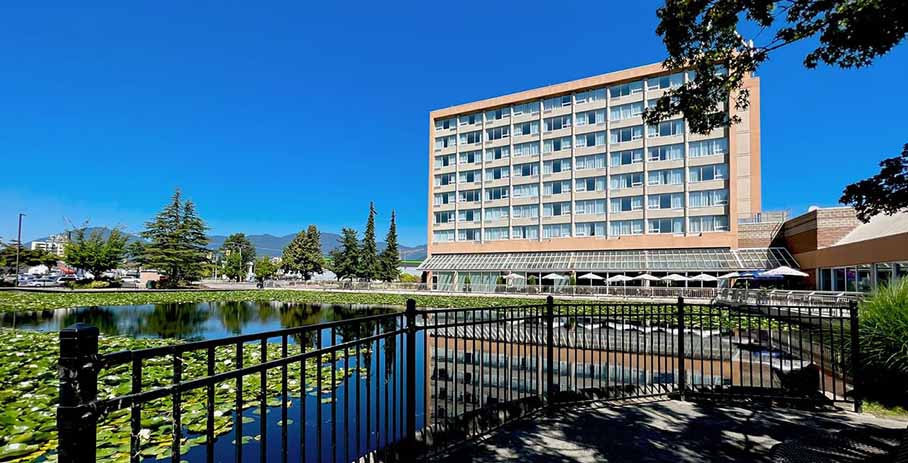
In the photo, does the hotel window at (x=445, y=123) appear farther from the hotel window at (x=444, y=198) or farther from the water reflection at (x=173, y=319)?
the water reflection at (x=173, y=319)

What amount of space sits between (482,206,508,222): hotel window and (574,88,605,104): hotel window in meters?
14.2

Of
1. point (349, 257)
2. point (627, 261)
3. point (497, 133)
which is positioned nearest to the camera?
point (627, 261)

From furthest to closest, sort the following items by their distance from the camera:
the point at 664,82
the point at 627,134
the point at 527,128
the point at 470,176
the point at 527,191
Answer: the point at 470,176
the point at 527,128
the point at 527,191
the point at 627,134
the point at 664,82

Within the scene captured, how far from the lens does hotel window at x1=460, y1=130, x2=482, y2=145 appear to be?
53031 millimetres

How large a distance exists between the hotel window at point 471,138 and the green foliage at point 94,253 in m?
41.1

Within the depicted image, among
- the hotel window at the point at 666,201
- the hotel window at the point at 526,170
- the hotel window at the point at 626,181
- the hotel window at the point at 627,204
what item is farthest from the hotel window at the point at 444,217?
the hotel window at the point at 666,201

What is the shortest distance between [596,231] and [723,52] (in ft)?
132

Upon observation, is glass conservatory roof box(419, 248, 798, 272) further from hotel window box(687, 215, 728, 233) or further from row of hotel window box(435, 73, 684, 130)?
row of hotel window box(435, 73, 684, 130)

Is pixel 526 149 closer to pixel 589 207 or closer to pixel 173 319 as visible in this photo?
pixel 589 207

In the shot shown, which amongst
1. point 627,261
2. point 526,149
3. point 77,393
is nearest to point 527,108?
point 526,149

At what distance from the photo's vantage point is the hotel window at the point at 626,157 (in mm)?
43875

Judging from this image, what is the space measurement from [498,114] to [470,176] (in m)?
7.98

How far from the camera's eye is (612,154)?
4528cm

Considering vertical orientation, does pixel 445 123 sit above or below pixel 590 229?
above
